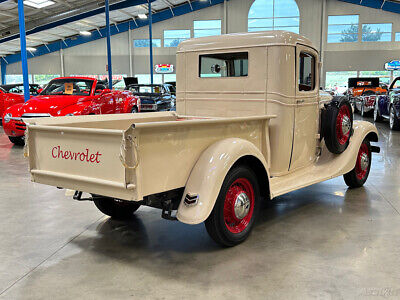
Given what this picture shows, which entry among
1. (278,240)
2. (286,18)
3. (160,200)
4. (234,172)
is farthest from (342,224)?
(286,18)

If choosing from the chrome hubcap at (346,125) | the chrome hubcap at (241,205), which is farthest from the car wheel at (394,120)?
the chrome hubcap at (241,205)

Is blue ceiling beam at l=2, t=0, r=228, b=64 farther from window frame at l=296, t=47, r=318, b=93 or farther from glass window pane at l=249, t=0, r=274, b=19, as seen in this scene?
window frame at l=296, t=47, r=318, b=93

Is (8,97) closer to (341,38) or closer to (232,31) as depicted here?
(232,31)

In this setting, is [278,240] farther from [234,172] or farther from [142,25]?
[142,25]

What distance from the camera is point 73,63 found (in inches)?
1176

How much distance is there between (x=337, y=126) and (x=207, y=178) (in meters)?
2.40

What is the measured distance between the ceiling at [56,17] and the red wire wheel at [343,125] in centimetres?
1501

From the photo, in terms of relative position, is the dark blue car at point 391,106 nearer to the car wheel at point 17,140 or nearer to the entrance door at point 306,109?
the entrance door at point 306,109

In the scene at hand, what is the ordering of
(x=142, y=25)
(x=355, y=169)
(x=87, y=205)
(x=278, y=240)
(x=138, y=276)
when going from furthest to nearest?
(x=142, y=25) < (x=355, y=169) < (x=87, y=205) < (x=278, y=240) < (x=138, y=276)

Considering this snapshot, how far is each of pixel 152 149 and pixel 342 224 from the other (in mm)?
2294

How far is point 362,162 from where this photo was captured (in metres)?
5.32

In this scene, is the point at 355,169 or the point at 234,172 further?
the point at 355,169

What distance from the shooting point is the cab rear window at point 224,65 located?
423 centimetres

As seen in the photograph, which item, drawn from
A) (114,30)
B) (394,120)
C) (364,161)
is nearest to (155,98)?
(394,120)
